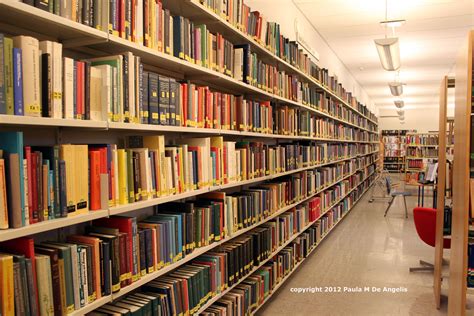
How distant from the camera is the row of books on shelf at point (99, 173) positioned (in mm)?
1208

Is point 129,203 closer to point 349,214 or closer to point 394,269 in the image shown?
point 394,269

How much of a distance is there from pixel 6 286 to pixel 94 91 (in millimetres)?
779

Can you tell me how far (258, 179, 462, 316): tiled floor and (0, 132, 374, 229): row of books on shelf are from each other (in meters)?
1.58

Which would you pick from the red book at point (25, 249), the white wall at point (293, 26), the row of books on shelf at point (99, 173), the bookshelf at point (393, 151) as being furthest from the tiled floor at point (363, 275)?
the bookshelf at point (393, 151)

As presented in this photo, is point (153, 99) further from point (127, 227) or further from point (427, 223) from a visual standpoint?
point (427, 223)

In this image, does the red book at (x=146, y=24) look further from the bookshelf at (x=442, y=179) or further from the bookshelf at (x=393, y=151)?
the bookshelf at (x=393, y=151)

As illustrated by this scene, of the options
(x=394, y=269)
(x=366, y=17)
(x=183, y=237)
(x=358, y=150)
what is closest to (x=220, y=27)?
(x=183, y=237)

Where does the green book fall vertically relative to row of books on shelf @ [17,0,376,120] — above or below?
below

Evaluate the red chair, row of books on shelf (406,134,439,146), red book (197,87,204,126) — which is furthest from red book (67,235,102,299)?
row of books on shelf (406,134,439,146)

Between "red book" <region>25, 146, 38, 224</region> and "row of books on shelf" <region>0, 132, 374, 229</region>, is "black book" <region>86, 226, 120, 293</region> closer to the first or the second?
"row of books on shelf" <region>0, 132, 374, 229</region>

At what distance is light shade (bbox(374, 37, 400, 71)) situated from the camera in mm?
5000

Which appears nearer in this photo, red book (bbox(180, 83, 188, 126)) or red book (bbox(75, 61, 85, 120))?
red book (bbox(75, 61, 85, 120))

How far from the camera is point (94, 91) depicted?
1.52 meters

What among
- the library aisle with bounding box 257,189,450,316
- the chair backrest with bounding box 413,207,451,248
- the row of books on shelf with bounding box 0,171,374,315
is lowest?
the library aisle with bounding box 257,189,450,316
